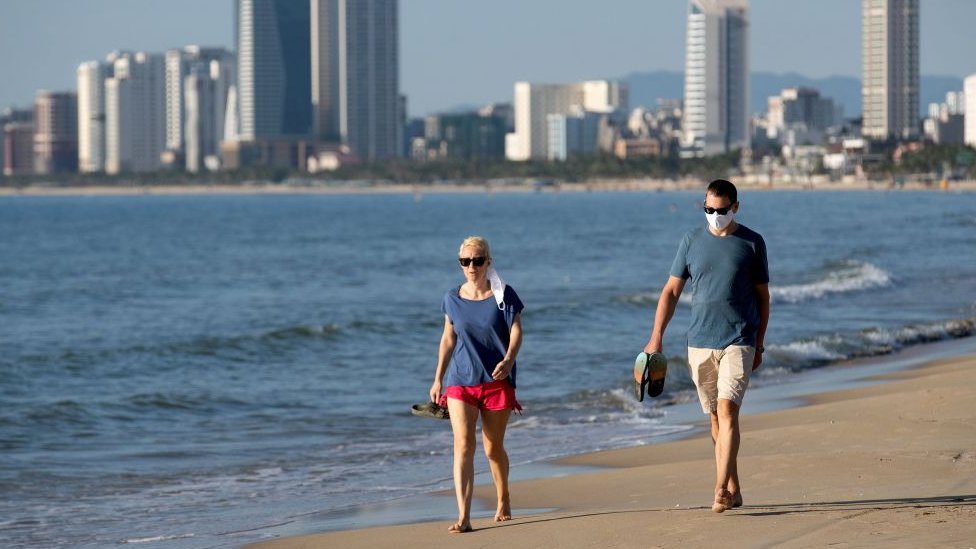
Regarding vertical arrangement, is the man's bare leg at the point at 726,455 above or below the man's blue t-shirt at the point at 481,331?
below

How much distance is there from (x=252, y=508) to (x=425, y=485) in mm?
1240

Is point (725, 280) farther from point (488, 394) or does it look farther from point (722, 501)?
point (488, 394)

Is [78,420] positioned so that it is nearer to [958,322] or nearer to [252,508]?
[252,508]

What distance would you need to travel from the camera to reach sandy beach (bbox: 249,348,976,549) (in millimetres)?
7402

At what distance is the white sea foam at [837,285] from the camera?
31172mm

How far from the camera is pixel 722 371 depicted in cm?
789

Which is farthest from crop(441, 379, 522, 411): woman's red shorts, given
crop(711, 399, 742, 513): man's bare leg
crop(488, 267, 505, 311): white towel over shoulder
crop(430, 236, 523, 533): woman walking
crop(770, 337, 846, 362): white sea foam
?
crop(770, 337, 846, 362): white sea foam

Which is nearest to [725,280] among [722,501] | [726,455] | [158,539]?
[726,455]

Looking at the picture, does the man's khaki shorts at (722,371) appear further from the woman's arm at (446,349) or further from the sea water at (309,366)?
the sea water at (309,366)

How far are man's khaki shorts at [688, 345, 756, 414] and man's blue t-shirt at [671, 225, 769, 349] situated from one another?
0.13ft

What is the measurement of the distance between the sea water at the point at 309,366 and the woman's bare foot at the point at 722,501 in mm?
2127

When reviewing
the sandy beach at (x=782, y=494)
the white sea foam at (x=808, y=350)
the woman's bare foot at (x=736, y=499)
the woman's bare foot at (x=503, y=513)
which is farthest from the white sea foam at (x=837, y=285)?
the woman's bare foot at (x=736, y=499)

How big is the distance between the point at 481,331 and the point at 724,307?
1203 millimetres

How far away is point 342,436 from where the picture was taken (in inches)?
568
